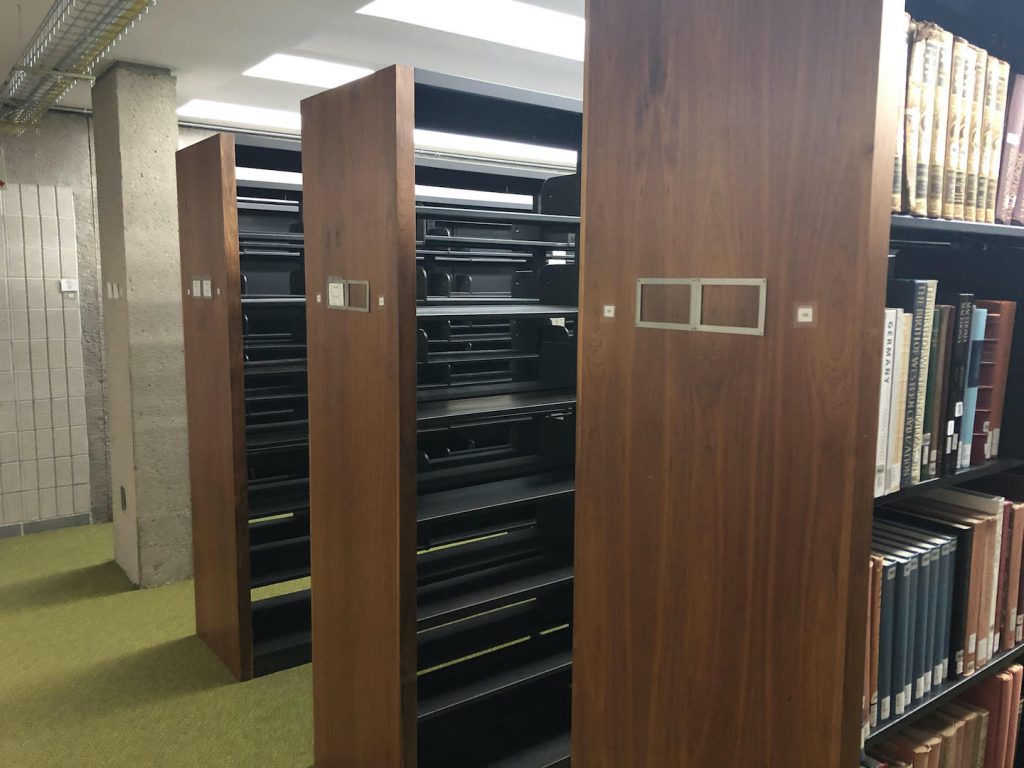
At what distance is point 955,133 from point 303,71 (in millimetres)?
3617

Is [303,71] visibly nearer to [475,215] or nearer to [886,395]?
[475,215]

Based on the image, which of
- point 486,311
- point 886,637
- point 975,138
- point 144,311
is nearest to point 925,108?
point 975,138

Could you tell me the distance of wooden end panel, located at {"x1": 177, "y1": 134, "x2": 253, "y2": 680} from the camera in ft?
8.99

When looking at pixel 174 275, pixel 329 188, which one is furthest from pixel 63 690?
pixel 329 188

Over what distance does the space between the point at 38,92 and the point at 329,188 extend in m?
2.36

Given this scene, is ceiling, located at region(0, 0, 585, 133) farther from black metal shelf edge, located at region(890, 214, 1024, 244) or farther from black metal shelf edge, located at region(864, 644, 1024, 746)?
black metal shelf edge, located at region(864, 644, 1024, 746)

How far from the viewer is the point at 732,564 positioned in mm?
1064

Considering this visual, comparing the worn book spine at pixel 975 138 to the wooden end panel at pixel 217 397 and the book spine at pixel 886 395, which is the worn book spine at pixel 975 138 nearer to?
the book spine at pixel 886 395

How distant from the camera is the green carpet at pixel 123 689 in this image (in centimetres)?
245

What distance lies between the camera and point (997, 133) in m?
1.27

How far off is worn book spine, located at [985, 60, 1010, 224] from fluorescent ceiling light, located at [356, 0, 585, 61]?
226cm

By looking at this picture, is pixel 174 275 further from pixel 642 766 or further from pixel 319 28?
pixel 642 766

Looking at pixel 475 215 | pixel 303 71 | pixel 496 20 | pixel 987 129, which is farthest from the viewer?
pixel 303 71

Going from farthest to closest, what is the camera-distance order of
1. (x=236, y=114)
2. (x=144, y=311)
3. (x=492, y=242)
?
(x=236, y=114) < (x=144, y=311) < (x=492, y=242)
